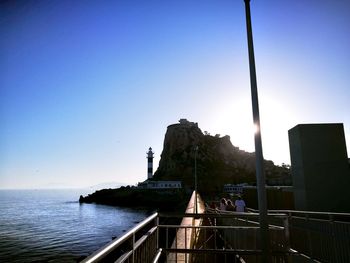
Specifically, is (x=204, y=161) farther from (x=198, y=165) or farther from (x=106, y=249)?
(x=106, y=249)

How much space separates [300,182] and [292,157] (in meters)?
1.13

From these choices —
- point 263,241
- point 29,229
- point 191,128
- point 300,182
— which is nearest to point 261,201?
point 263,241

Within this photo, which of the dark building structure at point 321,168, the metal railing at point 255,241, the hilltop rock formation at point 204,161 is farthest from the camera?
the hilltop rock formation at point 204,161

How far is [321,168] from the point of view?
10289mm

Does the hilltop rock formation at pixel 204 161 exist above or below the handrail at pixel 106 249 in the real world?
above

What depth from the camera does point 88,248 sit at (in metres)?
35.6

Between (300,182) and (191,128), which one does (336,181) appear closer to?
(300,182)

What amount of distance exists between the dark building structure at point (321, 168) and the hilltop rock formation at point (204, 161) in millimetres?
111044

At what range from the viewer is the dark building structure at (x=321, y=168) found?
33.0ft

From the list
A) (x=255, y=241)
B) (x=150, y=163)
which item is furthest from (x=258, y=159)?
(x=150, y=163)

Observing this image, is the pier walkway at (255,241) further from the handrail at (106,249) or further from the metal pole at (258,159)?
the metal pole at (258,159)

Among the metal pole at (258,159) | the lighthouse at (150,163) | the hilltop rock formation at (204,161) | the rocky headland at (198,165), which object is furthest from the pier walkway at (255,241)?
the lighthouse at (150,163)

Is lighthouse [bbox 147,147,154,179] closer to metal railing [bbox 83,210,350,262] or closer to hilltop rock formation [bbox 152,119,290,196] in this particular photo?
hilltop rock formation [bbox 152,119,290,196]

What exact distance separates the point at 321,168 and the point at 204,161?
129 m
